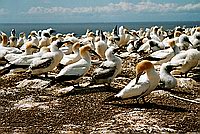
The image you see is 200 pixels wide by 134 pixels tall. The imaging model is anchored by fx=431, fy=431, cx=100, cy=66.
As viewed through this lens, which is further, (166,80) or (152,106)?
(166,80)

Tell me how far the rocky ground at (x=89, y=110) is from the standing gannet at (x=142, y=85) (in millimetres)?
267

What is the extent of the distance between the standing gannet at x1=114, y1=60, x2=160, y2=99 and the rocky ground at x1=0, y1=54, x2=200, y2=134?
267 millimetres

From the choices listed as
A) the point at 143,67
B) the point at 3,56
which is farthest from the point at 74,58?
the point at 143,67

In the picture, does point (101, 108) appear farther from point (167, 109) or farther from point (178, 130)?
point (178, 130)

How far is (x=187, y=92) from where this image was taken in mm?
10578

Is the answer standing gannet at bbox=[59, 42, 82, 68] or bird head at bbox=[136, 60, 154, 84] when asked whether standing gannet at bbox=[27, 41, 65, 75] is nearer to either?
standing gannet at bbox=[59, 42, 82, 68]

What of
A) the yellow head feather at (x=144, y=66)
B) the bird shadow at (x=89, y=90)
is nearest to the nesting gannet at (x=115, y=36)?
the bird shadow at (x=89, y=90)

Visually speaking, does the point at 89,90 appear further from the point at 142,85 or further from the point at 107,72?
the point at 142,85

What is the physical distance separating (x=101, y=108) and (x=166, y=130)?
76.5 inches

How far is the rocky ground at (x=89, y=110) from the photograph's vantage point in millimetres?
7648

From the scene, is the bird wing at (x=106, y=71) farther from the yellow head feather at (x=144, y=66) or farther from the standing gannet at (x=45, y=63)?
the standing gannet at (x=45, y=63)

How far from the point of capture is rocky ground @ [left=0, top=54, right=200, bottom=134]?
7648 mm

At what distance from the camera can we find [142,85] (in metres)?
8.91

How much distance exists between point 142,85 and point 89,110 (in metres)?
1.21
